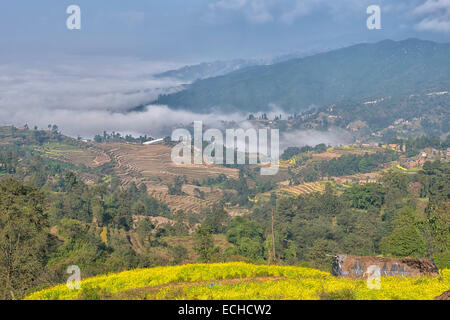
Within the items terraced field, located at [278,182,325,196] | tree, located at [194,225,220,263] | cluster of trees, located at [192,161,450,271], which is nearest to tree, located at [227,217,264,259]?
cluster of trees, located at [192,161,450,271]

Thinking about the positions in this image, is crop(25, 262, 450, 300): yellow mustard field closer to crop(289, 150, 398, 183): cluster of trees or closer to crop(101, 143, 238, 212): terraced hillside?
crop(101, 143, 238, 212): terraced hillside

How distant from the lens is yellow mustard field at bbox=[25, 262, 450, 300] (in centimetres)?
1594

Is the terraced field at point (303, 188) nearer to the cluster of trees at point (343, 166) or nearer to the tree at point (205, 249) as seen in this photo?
the cluster of trees at point (343, 166)

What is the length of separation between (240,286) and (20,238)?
2109cm

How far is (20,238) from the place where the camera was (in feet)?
108

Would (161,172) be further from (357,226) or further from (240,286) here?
(240,286)

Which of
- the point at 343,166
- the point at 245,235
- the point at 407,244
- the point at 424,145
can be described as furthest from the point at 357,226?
the point at 424,145
